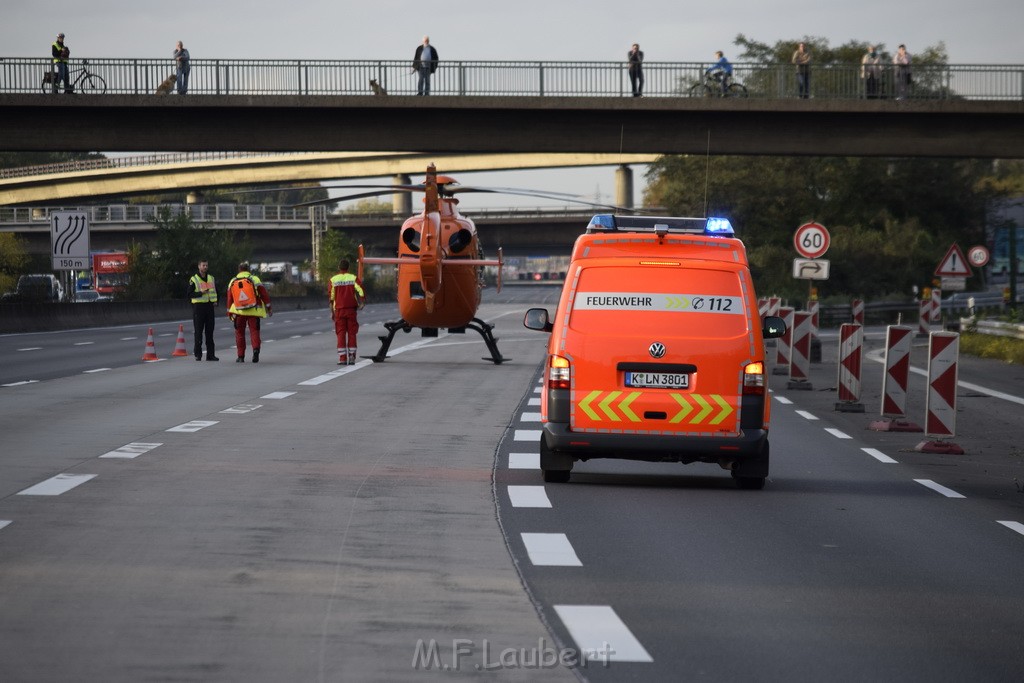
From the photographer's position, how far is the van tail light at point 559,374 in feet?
38.8

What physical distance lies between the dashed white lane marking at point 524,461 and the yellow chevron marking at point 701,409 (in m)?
1.80

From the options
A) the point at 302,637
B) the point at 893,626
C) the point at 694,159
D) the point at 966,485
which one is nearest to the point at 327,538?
the point at 302,637

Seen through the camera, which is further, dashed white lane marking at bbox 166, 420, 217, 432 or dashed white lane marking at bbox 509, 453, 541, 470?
dashed white lane marking at bbox 166, 420, 217, 432

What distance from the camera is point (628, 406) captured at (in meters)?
11.7

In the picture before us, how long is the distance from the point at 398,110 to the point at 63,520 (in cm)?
Result: 3117

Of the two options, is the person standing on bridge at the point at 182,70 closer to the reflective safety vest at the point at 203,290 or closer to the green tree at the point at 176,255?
the reflective safety vest at the point at 203,290

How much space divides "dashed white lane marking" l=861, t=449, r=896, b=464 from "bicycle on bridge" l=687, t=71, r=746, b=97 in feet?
92.6

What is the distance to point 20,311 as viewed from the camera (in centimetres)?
4672

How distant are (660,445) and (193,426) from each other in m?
6.12

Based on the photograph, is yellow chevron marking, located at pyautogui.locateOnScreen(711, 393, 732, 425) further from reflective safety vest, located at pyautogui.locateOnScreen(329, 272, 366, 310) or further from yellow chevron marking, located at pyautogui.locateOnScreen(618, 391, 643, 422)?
reflective safety vest, located at pyautogui.locateOnScreen(329, 272, 366, 310)

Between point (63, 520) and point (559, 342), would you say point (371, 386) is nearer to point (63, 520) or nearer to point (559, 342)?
point (559, 342)

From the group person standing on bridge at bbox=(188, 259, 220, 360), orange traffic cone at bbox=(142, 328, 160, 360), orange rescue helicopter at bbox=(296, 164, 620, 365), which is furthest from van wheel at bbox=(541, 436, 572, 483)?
orange traffic cone at bbox=(142, 328, 160, 360)

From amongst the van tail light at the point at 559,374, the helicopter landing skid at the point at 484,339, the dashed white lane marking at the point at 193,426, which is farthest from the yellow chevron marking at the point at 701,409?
the helicopter landing skid at the point at 484,339

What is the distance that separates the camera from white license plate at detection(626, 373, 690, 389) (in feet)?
38.4
